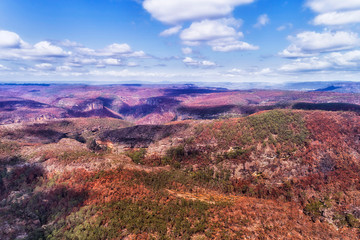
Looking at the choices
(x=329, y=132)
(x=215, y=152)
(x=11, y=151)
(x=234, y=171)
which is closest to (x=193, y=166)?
(x=215, y=152)

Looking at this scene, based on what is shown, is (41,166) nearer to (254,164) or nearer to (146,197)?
(146,197)

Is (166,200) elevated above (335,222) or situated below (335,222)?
above

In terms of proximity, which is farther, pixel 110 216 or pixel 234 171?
pixel 234 171

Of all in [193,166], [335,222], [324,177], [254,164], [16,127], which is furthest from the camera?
[16,127]

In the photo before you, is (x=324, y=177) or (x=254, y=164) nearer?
(x=324, y=177)

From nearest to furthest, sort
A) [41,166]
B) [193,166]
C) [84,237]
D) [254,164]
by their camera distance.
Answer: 1. [84,237]
2. [41,166]
3. [254,164]
4. [193,166]

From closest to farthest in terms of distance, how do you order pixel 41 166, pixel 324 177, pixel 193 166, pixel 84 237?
1. pixel 84 237
2. pixel 324 177
3. pixel 41 166
4. pixel 193 166

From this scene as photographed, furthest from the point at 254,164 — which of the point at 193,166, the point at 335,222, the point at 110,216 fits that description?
the point at 110,216

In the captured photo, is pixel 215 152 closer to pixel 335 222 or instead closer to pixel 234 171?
pixel 234 171

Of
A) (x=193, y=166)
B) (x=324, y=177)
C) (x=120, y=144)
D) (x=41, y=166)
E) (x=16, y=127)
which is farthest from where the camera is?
(x=16, y=127)
